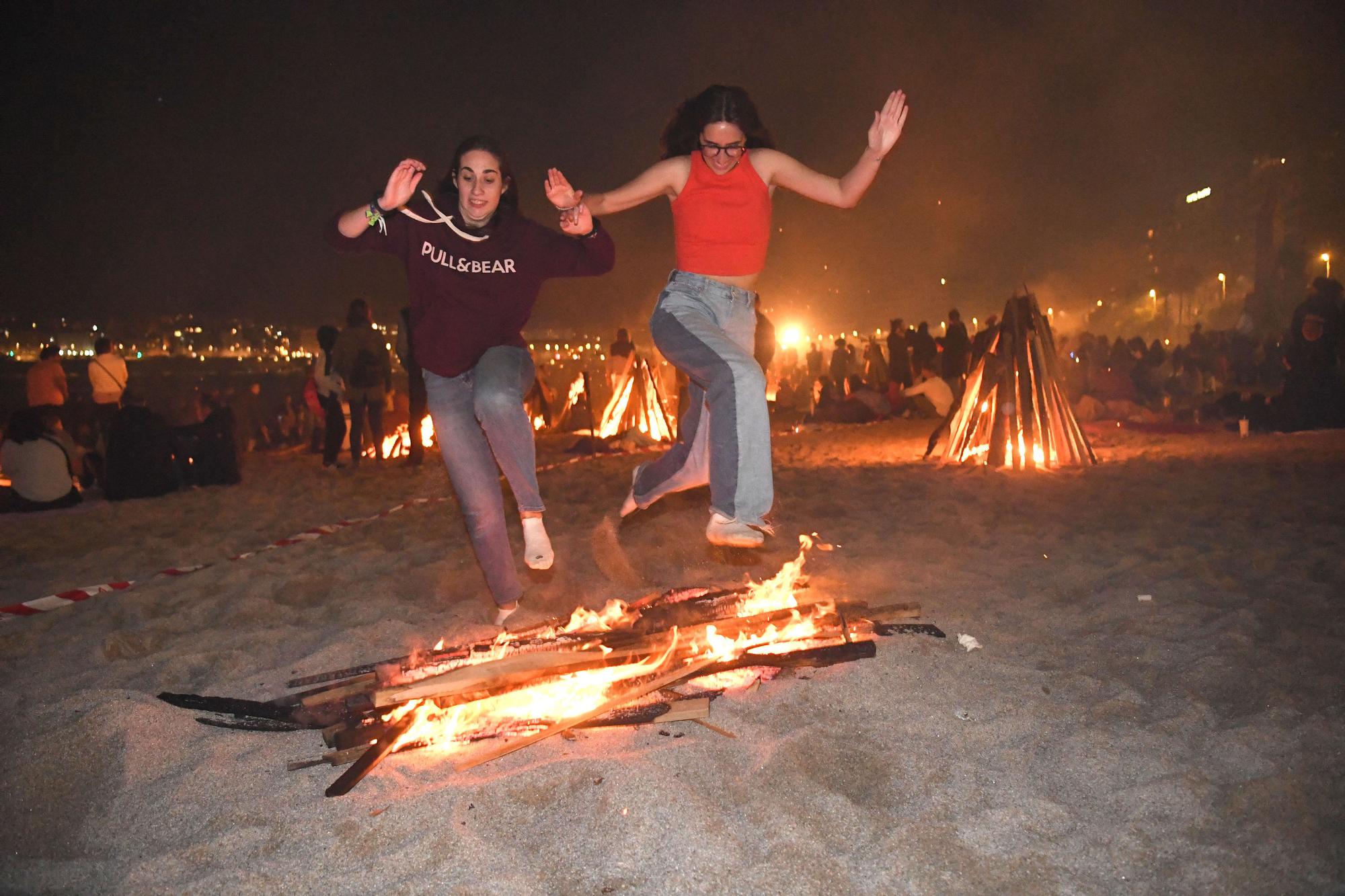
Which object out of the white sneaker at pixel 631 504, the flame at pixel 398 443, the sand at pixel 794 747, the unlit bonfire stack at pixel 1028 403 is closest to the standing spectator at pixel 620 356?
the flame at pixel 398 443

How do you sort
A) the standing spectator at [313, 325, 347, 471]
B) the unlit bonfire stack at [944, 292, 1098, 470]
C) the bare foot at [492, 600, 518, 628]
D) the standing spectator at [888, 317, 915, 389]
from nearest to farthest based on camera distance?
the bare foot at [492, 600, 518, 628], the unlit bonfire stack at [944, 292, 1098, 470], the standing spectator at [313, 325, 347, 471], the standing spectator at [888, 317, 915, 389]

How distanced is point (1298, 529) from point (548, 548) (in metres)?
4.35

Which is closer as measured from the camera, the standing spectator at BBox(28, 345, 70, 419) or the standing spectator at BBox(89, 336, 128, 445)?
the standing spectator at BBox(28, 345, 70, 419)

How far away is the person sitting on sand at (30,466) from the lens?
786 centimetres

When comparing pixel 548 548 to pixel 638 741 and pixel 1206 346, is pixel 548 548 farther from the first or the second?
pixel 1206 346

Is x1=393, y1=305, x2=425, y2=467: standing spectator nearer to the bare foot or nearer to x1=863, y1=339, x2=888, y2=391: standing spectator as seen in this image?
the bare foot

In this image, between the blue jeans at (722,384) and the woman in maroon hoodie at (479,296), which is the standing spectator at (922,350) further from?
the woman in maroon hoodie at (479,296)

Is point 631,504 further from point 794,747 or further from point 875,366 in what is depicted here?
point 875,366

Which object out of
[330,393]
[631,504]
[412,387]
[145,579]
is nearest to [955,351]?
[412,387]

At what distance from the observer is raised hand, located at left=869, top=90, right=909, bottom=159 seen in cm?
364

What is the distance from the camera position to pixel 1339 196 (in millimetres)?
28156

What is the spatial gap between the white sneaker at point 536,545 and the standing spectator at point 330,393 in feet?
22.8

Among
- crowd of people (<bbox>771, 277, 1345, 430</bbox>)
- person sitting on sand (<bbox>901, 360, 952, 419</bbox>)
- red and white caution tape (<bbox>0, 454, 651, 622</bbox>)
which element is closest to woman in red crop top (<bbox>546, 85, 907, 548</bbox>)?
red and white caution tape (<bbox>0, 454, 651, 622</bbox>)

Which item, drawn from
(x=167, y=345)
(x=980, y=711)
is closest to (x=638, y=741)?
(x=980, y=711)
